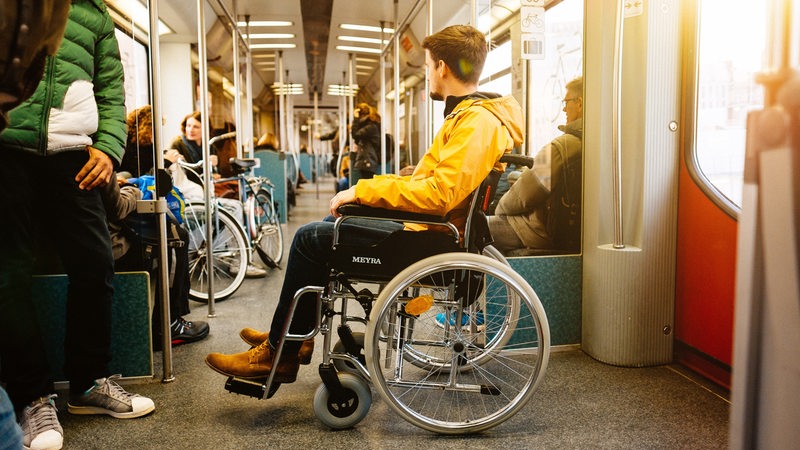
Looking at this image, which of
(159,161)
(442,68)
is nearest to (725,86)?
(442,68)

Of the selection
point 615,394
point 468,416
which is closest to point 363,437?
point 468,416

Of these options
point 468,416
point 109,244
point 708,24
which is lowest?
point 468,416

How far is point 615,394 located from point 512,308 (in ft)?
1.74

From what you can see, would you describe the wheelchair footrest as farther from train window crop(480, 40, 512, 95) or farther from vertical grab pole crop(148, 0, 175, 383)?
train window crop(480, 40, 512, 95)

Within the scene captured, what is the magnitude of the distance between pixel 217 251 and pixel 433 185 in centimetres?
259

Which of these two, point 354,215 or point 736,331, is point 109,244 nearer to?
point 354,215

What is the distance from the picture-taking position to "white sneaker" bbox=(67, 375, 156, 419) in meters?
2.06

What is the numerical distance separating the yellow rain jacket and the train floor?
74cm

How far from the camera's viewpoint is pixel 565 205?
111 inches

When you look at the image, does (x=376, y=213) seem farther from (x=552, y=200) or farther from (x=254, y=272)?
(x=254, y=272)

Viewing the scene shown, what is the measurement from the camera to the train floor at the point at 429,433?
188cm

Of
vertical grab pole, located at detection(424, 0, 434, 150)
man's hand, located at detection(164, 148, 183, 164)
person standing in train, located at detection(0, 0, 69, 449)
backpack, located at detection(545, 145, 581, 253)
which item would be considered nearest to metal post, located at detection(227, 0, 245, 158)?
man's hand, located at detection(164, 148, 183, 164)

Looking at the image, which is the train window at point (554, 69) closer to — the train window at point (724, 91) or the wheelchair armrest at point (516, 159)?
the train window at point (724, 91)

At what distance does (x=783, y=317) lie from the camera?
79 cm
